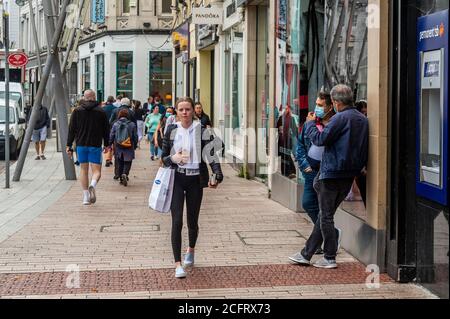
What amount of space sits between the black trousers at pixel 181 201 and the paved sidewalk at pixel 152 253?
37 cm

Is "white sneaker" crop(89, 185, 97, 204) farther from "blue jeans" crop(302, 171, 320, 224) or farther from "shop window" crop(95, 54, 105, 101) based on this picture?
"shop window" crop(95, 54, 105, 101)

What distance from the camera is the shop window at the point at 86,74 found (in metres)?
50.8

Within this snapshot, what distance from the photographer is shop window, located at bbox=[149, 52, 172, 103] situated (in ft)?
148

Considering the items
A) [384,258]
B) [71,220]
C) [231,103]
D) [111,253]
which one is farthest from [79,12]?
[384,258]

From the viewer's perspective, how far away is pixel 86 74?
170 ft

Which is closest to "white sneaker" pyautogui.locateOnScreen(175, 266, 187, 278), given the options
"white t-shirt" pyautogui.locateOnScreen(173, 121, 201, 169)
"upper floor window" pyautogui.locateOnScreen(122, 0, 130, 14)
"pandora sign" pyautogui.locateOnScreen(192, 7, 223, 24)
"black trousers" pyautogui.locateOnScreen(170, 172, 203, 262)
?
"black trousers" pyautogui.locateOnScreen(170, 172, 203, 262)

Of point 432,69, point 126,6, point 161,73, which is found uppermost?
point 126,6

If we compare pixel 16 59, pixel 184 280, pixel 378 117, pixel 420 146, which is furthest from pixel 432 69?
pixel 16 59

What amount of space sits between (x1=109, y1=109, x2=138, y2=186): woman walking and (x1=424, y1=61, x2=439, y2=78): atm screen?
9.98m

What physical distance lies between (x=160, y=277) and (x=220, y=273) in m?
0.60

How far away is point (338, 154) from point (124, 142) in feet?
30.1

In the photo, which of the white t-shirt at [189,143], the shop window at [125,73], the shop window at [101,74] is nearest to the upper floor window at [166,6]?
the shop window at [125,73]

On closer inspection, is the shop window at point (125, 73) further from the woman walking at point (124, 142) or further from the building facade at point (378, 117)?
the building facade at point (378, 117)

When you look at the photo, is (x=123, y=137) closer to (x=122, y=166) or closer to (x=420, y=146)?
(x=122, y=166)
